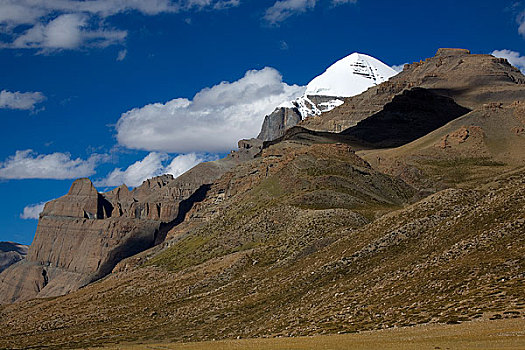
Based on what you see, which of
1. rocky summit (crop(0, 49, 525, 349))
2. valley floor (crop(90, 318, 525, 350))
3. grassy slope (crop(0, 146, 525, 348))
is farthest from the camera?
rocky summit (crop(0, 49, 525, 349))

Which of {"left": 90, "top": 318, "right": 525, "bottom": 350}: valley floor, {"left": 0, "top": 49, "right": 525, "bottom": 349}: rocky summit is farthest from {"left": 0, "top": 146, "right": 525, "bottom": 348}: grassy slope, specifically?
{"left": 90, "top": 318, "right": 525, "bottom": 350}: valley floor

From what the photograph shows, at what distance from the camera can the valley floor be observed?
36.3 metres

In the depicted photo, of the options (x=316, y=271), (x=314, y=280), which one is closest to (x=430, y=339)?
(x=314, y=280)

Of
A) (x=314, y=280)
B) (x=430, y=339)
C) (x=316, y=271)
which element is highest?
(x=316, y=271)

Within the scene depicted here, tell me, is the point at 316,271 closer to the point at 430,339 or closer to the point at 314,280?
the point at 314,280

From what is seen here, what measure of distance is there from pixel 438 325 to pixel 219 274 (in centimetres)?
7451

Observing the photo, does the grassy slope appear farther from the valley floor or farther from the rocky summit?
the valley floor

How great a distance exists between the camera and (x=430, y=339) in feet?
132

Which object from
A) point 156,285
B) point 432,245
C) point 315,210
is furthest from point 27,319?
point 432,245

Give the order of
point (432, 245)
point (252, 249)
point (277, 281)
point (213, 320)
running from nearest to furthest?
1. point (432, 245)
2. point (213, 320)
3. point (277, 281)
4. point (252, 249)

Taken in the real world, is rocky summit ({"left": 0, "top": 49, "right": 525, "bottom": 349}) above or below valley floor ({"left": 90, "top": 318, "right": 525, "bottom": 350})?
above

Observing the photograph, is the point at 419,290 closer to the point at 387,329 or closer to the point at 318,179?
the point at 387,329

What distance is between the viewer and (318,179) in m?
155

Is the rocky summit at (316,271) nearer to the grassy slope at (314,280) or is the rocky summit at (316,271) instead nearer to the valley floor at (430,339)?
the grassy slope at (314,280)
